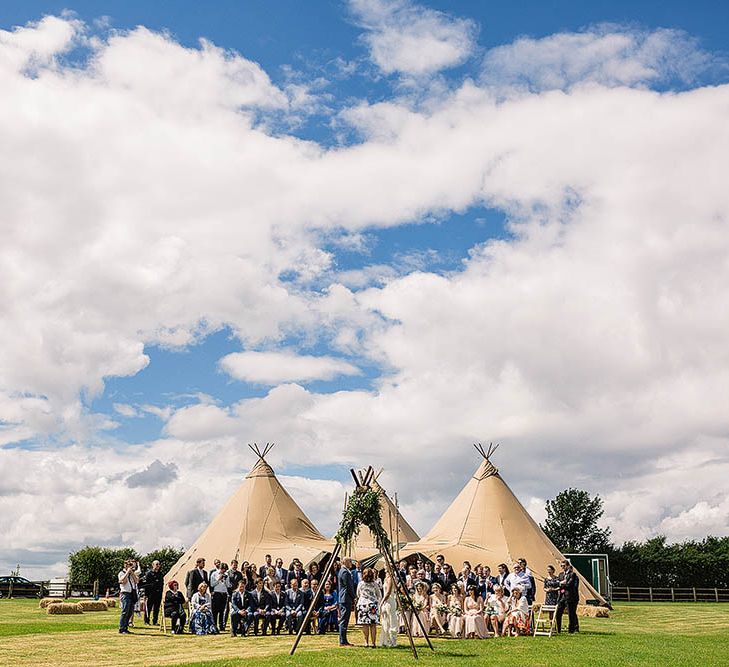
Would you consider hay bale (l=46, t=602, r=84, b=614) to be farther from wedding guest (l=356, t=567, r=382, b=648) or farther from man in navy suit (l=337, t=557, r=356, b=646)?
wedding guest (l=356, t=567, r=382, b=648)

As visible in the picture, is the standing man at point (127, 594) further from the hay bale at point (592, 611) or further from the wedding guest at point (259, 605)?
the hay bale at point (592, 611)

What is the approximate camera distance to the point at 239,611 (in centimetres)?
1725

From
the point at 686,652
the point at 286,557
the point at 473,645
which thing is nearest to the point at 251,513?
the point at 286,557

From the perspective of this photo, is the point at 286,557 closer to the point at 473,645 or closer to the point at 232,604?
the point at 232,604

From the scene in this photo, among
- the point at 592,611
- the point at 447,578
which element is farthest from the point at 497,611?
the point at 592,611

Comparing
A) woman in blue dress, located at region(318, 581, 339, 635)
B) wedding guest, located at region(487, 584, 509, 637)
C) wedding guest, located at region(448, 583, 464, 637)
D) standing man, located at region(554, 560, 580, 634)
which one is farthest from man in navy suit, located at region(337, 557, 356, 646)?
standing man, located at region(554, 560, 580, 634)

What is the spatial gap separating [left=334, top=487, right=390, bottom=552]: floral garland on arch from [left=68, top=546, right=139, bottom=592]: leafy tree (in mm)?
27699

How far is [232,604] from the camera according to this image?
683 inches

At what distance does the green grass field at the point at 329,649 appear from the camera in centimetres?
1198

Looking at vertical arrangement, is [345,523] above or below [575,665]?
above

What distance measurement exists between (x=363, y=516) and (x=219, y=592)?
19.0ft

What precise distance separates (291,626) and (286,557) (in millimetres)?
10430

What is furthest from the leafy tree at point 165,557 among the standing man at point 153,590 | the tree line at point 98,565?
the standing man at point 153,590

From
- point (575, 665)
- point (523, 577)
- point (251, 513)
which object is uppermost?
point (251, 513)
